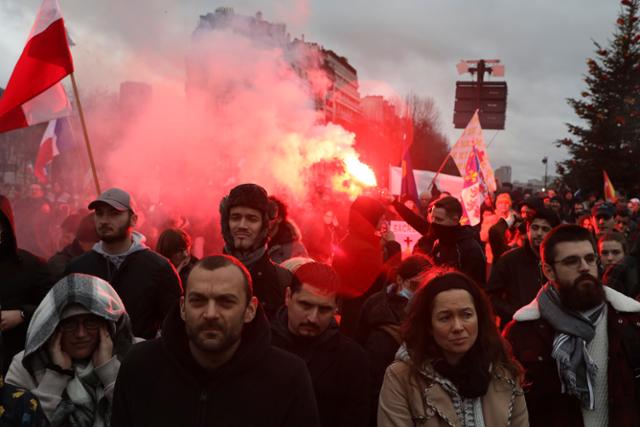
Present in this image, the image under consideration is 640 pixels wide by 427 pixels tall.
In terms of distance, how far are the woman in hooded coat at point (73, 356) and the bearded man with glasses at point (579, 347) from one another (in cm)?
211

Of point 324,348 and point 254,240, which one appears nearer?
point 324,348

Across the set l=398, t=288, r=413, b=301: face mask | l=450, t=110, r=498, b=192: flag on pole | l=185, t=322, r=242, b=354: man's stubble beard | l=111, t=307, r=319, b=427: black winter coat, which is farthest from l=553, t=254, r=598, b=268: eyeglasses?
l=450, t=110, r=498, b=192: flag on pole

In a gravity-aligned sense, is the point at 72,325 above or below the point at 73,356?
above

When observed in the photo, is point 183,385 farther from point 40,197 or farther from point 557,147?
point 557,147

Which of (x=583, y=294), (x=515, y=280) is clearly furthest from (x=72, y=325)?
(x=515, y=280)

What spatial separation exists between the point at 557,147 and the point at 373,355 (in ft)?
79.3

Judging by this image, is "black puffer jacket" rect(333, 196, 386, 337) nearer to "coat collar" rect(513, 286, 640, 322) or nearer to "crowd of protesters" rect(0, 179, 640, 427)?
"crowd of protesters" rect(0, 179, 640, 427)

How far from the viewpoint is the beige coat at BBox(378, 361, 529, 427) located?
2865 millimetres

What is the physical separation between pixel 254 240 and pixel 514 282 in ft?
7.52

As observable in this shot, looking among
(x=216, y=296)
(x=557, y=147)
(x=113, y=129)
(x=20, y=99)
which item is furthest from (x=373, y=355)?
(x=557, y=147)

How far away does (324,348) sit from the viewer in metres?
3.54

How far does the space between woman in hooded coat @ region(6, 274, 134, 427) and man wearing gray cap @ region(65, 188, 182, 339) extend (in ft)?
3.04

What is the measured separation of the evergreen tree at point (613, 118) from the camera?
24.5 m

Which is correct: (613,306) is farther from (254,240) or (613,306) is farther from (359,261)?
(254,240)
